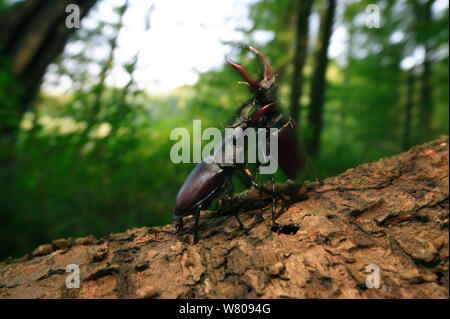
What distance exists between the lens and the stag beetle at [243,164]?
5.98 feet

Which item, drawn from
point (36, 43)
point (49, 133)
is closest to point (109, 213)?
point (49, 133)

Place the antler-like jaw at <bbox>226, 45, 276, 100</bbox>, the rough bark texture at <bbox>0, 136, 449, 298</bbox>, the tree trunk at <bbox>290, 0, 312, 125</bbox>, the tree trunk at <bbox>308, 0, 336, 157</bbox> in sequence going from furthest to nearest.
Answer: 1. the tree trunk at <bbox>290, 0, 312, 125</bbox>
2. the tree trunk at <bbox>308, 0, 336, 157</bbox>
3. the antler-like jaw at <bbox>226, 45, 276, 100</bbox>
4. the rough bark texture at <bbox>0, 136, 449, 298</bbox>

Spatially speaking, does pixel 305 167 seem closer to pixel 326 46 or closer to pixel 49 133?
pixel 49 133

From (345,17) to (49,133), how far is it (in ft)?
33.2

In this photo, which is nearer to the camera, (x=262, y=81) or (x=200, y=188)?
(x=200, y=188)

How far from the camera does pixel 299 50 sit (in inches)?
265

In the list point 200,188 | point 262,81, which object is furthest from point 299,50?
point 200,188

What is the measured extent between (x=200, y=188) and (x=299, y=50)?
620cm

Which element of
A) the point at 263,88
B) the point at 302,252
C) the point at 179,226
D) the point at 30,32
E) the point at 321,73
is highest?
the point at 30,32

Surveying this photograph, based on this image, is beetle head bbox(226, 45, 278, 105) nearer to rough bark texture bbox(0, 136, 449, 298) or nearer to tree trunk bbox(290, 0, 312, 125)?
rough bark texture bbox(0, 136, 449, 298)

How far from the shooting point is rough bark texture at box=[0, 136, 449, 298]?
46.9 inches

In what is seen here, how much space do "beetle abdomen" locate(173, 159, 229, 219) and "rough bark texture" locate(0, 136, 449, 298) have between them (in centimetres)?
18

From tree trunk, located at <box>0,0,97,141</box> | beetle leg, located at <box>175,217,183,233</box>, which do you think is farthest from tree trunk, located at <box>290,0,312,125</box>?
beetle leg, located at <box>175,217,183,233</box>

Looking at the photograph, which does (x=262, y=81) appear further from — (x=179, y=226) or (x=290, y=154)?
(x=179, y=226)
